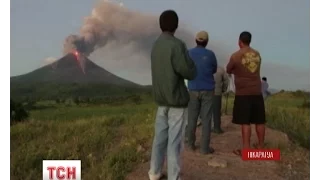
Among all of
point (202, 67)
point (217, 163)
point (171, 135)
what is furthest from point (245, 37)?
point (171, 135)

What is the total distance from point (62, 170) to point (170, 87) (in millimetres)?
1571

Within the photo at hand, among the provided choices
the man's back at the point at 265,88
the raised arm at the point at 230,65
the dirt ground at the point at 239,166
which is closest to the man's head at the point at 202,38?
the raised arm at the point at 230,65

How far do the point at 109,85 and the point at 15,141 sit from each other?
5.31 feet

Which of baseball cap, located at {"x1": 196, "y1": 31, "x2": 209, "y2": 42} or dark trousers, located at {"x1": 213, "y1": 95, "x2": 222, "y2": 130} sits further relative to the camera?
dark trousers, located at {"x1": 213, "y1": 95, "x2": 222, "y2": 130}

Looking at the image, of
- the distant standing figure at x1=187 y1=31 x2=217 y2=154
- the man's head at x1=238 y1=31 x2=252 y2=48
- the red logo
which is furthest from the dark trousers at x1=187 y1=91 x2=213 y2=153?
the man's head at x1=238 y1=31 x2=252 y2=48

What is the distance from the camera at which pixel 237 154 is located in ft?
21.1

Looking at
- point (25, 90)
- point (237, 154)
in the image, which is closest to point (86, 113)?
point (25, 90)

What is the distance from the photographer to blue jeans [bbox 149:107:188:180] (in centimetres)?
454

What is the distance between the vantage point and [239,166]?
5.92 m

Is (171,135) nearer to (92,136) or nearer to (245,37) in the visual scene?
(245,37)

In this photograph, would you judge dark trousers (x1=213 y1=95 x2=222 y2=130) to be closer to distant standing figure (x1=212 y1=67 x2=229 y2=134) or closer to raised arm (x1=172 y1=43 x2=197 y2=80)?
distant standing figure (x1=212 y1=67 x2=229 y2=134)

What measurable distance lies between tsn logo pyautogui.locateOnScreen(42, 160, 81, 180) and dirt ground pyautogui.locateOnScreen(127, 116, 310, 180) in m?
0.55

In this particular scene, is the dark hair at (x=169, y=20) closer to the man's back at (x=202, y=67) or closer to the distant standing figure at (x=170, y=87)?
the distant standing figure at (x=170, y=87)
